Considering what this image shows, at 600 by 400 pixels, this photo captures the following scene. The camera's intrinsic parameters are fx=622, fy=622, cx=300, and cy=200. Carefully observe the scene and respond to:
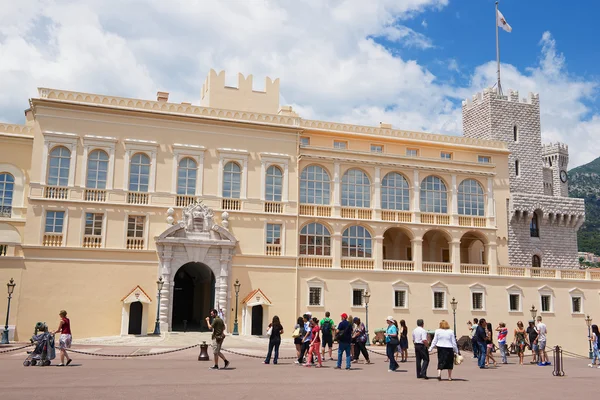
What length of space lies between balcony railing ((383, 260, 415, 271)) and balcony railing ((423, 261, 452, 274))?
3.21 feet

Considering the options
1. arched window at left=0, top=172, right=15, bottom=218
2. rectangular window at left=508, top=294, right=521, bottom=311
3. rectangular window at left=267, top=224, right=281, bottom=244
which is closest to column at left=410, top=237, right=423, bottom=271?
rectangular window at left=508, top=294, right=521, bottom=311

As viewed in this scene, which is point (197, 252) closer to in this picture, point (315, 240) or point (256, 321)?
point (256, 321)

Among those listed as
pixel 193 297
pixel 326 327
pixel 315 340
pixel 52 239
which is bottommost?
pixel 315 340

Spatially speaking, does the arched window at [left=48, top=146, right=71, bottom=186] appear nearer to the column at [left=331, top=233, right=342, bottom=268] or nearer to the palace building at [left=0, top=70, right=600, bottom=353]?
the palace building at [left=0, top=70, right=600, bottom=353]

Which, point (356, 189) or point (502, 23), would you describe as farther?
point (502, 23)

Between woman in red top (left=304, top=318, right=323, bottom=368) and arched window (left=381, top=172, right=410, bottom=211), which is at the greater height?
arched window (left=381, top=172, right=410, bottom=211)

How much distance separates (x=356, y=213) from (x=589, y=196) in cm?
13048

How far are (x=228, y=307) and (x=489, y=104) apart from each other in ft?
85.2

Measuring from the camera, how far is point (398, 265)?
4028 cm

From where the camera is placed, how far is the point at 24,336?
32.3 metres

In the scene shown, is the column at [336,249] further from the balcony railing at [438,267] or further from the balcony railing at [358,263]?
the balcony railing at [438,267]

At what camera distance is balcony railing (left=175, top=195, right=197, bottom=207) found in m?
36.1

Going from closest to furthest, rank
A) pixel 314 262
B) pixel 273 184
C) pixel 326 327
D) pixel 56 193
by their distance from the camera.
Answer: pixel 326 327, pixel 56 193, pixel 273 184, pixel 314 262

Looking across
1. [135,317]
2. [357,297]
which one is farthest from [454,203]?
[135,317]
